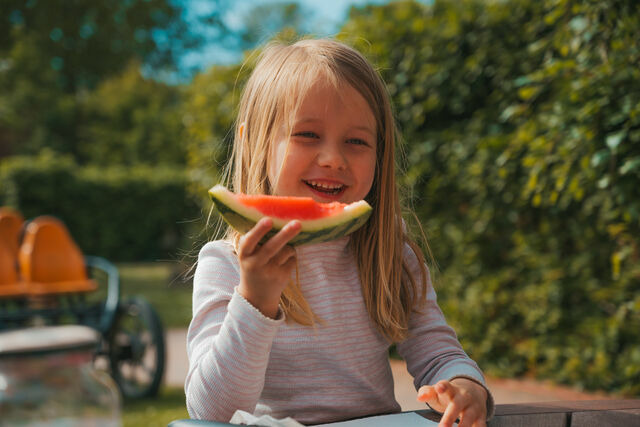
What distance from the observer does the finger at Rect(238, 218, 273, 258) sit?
1.21 m

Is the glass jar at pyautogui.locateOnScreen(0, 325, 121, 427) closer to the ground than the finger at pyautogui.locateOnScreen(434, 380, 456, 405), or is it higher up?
closer to the ground

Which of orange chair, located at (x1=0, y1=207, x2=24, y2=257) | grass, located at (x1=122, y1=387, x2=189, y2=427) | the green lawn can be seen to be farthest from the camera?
the green lawn

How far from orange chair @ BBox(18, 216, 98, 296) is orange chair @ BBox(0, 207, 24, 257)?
3.1 inches

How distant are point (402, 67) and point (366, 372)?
3.95 meters

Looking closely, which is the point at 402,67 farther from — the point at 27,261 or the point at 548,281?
the point at 27,261

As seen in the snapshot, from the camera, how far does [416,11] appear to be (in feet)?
18.0

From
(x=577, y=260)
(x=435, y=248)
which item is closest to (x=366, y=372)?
(x=577, y=260)

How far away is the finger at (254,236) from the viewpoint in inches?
47.6

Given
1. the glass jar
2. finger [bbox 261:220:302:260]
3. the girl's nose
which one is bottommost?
the glass jar

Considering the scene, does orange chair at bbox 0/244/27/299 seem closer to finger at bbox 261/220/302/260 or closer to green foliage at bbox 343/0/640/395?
green foliage at bbox 343/0/640/395

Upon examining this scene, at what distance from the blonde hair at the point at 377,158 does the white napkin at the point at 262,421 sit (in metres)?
0.39

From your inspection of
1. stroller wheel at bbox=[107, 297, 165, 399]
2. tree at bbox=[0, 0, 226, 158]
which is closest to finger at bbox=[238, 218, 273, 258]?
stroller wheel at bbox=[107, 297, 165, 399]

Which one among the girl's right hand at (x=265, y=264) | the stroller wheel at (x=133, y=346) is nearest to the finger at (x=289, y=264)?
the girl's right hand at (x=265, y=264)

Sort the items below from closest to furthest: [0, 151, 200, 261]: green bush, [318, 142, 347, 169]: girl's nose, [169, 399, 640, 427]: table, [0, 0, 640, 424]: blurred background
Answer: [169, 399, 640, 427]: table
[318, 142, 347, 169]: girl's nose
[0, 0, 640, 424]: blurred background
[0, 151, 200, 261]: green bush
